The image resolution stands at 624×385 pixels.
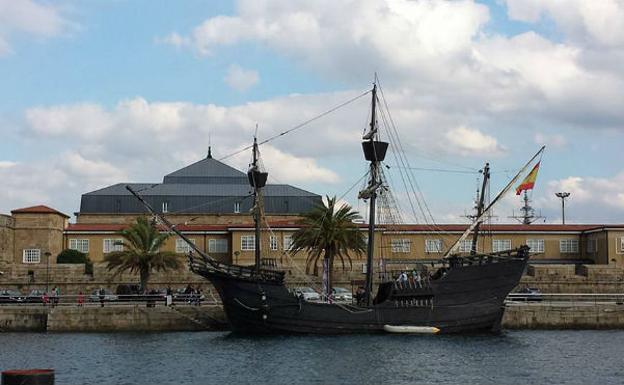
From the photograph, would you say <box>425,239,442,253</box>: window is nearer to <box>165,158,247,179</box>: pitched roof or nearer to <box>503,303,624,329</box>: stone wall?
<box>503,303,624,329</box>: stone wall

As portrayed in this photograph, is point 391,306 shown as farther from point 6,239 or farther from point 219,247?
point 6,239

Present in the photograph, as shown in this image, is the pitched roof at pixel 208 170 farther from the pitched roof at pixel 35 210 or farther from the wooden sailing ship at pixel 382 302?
the wooden sailing ship at pixel 382 302

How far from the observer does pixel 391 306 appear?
52531 millimetres

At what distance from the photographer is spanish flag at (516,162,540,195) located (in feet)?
192

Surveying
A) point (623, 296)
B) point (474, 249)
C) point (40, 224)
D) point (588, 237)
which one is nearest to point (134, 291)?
point (40, 224)

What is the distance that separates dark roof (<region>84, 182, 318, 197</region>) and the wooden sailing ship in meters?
49.5

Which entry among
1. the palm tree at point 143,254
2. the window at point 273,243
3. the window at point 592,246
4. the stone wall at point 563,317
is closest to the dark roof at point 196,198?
the window at point 273,243

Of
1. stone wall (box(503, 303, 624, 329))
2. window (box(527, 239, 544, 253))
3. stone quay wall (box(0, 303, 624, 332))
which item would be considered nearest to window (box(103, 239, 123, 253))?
stone quay wall (box(0, 303, 624, 332))

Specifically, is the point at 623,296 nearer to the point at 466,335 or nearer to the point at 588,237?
the point at 466,335

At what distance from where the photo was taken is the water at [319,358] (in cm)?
3600

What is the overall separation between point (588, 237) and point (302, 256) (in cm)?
2587

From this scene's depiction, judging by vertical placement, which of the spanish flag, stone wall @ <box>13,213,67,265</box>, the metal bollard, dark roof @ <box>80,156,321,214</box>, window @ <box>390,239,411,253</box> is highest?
dark roof @ <box>80,156,321,214</box>

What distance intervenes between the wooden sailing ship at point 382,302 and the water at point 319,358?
140 cm

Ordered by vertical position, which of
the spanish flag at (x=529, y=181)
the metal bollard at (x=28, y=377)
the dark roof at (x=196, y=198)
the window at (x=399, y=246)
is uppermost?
the dark roof at (x=196, y=198)
